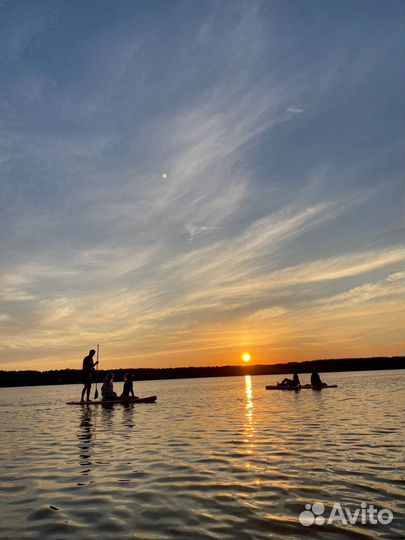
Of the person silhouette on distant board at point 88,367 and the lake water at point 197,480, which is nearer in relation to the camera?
the lake water at point 197,480

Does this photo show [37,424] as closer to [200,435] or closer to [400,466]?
[200,435]

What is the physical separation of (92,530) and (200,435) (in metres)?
10.6

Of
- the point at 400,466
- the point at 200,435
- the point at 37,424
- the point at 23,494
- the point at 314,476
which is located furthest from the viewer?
the point at 37,424

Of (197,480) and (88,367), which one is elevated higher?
(88,367)

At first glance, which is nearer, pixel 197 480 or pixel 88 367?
pixel 197 480

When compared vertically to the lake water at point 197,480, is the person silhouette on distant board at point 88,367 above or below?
above

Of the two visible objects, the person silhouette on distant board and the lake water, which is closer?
the lake water

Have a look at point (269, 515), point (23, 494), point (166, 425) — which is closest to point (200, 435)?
point (166, 425)

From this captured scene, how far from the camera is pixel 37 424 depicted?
22094mm

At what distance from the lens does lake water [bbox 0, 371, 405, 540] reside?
6.85 metres

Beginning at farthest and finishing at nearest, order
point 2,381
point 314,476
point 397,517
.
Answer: point 2,381
point 314,476
point 397,517

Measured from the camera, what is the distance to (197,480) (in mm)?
9820

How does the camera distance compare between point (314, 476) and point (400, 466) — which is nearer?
point (314, 476)

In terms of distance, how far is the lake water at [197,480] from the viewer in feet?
22.5
